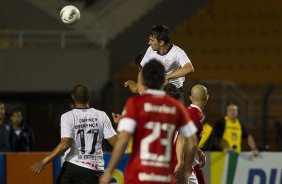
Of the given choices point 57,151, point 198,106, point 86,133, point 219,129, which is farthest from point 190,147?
point 219,129

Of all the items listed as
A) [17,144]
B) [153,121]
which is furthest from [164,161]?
[17,144]

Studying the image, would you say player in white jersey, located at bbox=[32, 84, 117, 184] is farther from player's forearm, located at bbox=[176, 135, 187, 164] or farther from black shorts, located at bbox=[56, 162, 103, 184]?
player's forearm, located at bbox=[176, 135, 187, 164]

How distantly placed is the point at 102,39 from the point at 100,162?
12.5 metres

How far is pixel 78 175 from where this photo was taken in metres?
12.5

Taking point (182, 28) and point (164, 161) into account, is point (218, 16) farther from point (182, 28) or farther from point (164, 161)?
point (164, 161)

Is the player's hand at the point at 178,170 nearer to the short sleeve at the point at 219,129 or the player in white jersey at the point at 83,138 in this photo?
the player in white jersey at the point at 83,138

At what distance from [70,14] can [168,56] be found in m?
2.69

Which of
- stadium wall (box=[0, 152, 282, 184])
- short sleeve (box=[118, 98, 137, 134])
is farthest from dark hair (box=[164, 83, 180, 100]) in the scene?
stadium wall (box=[0, 152, 282, 184])

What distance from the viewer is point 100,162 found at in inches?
493

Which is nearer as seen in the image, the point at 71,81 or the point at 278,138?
the point at 278,138

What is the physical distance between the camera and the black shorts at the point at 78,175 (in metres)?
12.5

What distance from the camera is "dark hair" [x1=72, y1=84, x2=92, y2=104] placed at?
475 inches

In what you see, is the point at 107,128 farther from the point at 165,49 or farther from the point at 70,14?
the point at 70,14

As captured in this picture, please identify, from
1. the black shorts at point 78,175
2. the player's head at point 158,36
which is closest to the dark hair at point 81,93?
the black shorts at point 78,175
